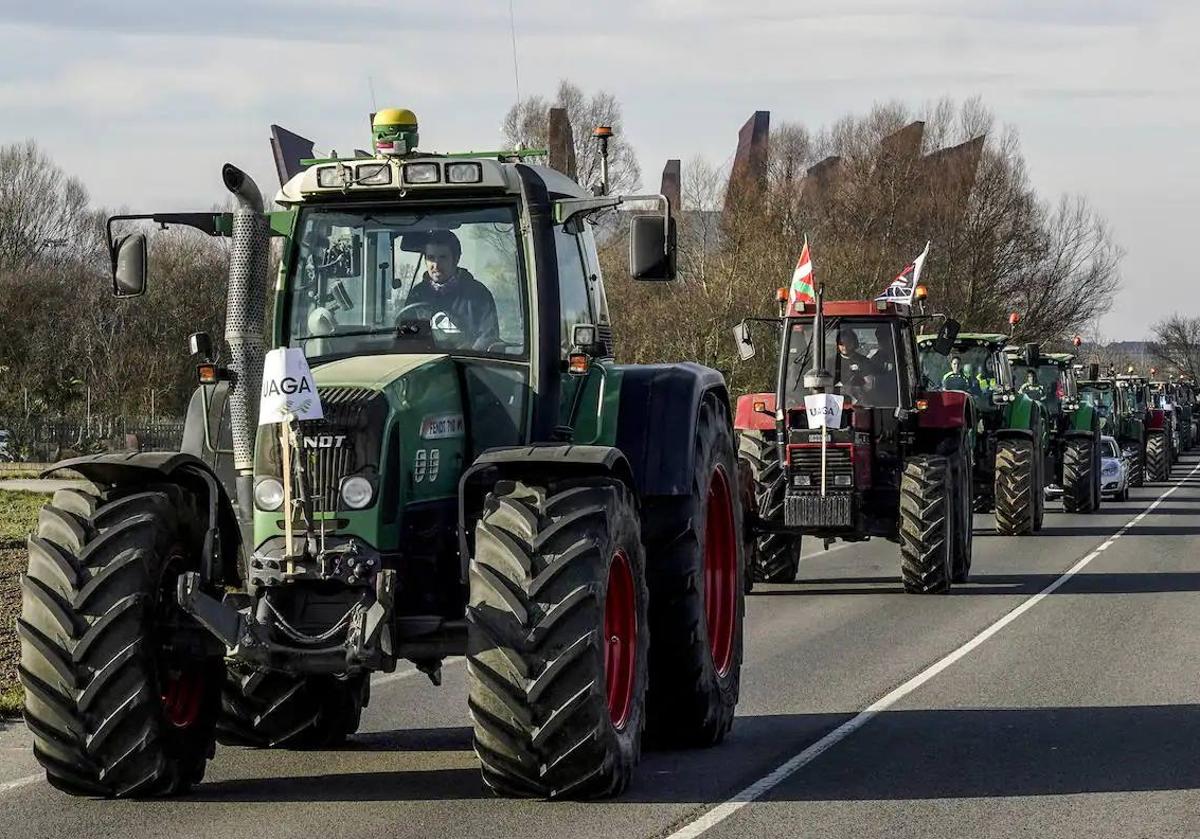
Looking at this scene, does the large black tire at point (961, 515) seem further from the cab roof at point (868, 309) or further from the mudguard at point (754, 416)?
the mudguard at point (754, 416)

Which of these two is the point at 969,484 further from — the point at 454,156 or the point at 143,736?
the point at 143,736

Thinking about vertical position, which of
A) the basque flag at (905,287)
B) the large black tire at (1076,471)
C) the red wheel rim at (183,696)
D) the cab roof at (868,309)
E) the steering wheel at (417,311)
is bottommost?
the large black tire at (1076,471)

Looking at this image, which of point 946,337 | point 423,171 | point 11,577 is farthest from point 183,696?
point 946,337

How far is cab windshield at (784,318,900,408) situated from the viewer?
19.4 metres

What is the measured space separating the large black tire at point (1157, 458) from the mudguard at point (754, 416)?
3041 centimetres

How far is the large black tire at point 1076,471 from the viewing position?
3156 cm

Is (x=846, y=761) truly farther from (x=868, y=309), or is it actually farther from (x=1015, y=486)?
(x=1015, y=486)

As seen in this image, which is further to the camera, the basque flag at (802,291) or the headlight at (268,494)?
the basque flag at (802,291)

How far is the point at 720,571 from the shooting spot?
421 inches

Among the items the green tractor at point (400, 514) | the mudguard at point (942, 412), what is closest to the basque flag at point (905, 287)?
the mudguard at point (942, 412)

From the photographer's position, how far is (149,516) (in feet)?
26.0

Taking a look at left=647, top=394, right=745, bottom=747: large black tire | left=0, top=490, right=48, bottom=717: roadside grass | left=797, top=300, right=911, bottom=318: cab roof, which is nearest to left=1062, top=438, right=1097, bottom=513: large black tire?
left=797, top=300, right=911, bottom=318: cab roof

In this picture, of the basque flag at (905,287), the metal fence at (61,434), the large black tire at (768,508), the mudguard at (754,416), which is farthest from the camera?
the metal fence at (61,434)

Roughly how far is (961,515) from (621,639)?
11202 millimetres
